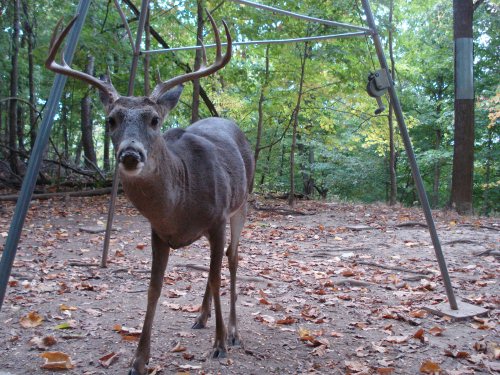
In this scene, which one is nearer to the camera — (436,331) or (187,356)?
(187,356)

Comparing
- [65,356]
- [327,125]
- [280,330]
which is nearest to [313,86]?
[327,125]

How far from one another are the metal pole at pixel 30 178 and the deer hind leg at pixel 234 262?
1.61m

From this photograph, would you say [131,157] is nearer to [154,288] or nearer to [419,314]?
[154,288]

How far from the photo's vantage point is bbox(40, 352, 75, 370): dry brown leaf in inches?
119

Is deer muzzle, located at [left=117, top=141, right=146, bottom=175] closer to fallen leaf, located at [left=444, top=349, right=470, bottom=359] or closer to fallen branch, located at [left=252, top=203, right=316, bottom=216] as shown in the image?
fallen leaf, located at [left=444, top=349, right=470, bottom=359]

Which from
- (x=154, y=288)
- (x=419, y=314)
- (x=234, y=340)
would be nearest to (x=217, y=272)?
(x=154, y=288)

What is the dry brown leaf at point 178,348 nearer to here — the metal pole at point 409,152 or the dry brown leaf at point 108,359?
the dry brown leaf at point 108,359

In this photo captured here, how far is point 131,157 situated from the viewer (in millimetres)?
2549

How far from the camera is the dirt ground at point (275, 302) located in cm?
331

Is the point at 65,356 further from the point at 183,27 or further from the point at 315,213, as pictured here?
the point at 183,27

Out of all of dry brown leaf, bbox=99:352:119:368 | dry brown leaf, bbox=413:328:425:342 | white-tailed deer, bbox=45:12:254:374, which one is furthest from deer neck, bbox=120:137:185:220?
dry brown leaf, bbox=413:328:425:342

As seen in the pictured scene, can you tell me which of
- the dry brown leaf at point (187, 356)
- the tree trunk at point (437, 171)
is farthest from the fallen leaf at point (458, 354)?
the tree trunk at point (437, 171)

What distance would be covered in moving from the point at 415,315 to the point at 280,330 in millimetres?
1268

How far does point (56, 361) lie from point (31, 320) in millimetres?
851
